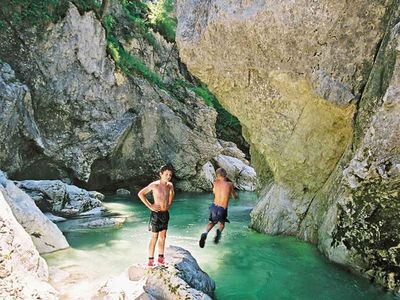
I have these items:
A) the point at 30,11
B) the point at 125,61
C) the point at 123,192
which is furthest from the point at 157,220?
the point at 125,61

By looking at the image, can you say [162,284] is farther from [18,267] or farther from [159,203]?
[18,267]

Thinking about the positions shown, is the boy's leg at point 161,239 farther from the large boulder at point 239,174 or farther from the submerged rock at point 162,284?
the large boulder at point 239,174

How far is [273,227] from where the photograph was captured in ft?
35.2

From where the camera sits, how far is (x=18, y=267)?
5555mm

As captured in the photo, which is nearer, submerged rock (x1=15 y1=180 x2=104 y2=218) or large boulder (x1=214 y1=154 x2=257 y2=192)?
submerged rock (x1=15 y1=180 x2=104 y2=218)

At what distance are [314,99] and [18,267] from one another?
706 cm

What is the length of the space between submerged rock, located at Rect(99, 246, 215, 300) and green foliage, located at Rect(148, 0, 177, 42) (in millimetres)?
19466

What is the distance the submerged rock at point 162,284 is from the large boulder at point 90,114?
991 centimetres

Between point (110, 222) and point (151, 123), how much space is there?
29.3 ft

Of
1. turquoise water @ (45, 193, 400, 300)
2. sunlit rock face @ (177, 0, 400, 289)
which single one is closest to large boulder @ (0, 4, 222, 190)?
turquoise water @ (45, 193, 400, 300)

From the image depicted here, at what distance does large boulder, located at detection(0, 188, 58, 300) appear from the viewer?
511 cm

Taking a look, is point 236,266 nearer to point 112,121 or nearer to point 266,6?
point 266,6

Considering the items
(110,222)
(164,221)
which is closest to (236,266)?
(164,221)

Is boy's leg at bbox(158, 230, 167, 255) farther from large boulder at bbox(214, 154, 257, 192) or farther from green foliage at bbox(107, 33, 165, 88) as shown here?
large boulder at bbox(214, 154, 257, 192)
